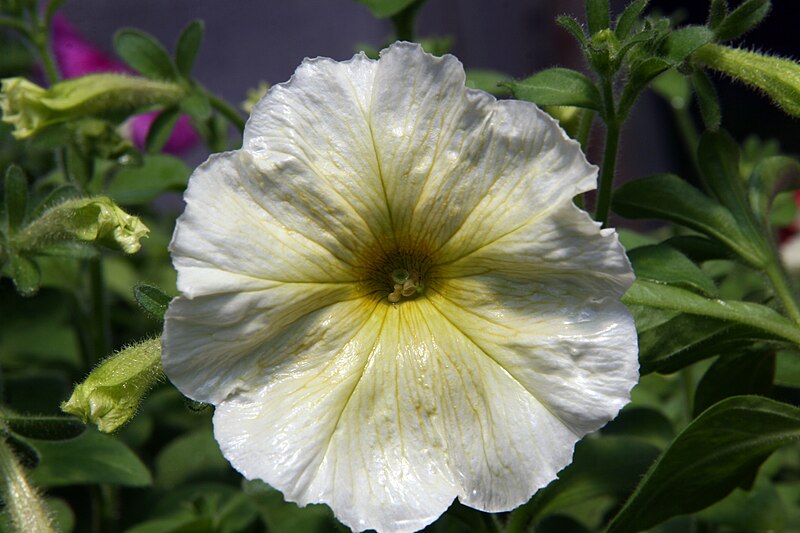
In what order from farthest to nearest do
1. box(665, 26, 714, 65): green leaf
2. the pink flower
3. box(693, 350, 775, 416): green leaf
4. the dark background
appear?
the dark background → the pink flower → box(693, 350, 775, 416): green leaf → box(665, 26, 714, 65): green leaf

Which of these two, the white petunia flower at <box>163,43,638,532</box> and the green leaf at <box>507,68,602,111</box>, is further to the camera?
the green leaf at <box>507,68,602,111</box>

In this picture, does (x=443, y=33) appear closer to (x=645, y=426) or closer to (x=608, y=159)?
(x=645, y=426)

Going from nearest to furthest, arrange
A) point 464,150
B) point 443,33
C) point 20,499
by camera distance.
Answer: point 464,150, point 20,499, point 443,33

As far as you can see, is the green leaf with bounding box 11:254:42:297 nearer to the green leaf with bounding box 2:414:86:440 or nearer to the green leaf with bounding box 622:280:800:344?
the green leaf with bounding box 2:414:86:440

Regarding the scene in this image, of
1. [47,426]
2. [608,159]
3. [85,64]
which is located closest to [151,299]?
[47,426]

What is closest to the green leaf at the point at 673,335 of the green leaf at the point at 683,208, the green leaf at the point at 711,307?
the green leaf at the point at 711,307

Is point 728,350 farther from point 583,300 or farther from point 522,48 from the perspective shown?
point 522,48

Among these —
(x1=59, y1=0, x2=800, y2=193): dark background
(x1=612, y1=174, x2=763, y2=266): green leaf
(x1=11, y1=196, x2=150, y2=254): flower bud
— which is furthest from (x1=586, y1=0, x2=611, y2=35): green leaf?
(x1=59, y1=0, x2=800, y2=193): dark background
